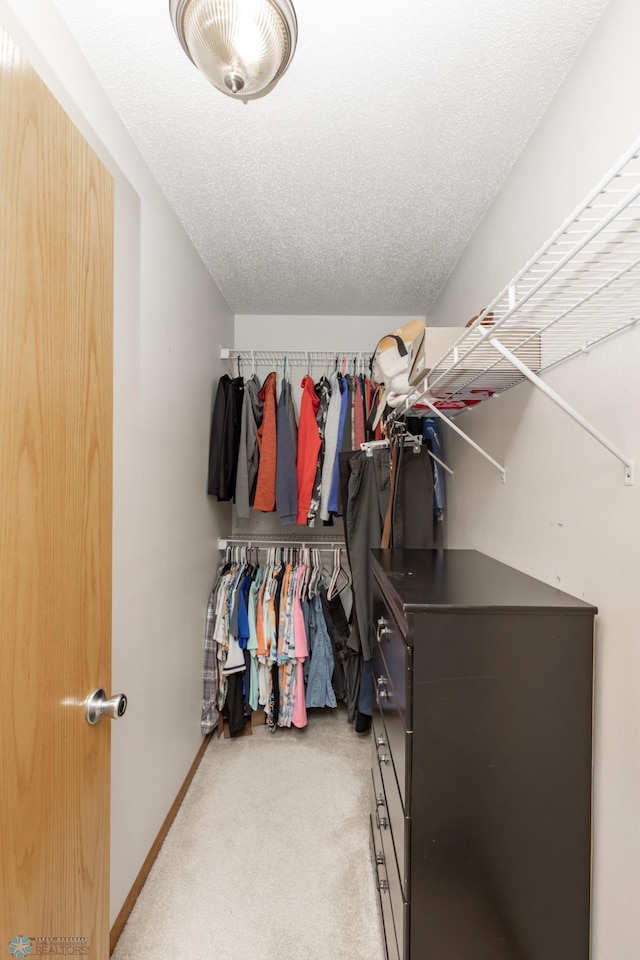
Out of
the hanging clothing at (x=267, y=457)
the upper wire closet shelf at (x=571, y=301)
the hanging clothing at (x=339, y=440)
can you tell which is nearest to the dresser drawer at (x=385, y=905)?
the upper wire closet shelf at (x=571, y=301)

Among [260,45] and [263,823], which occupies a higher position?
[260,45]

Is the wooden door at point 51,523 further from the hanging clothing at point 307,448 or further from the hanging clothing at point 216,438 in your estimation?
the hanging clothing at point 307,448

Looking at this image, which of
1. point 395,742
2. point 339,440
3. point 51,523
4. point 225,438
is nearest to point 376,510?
point 339,440

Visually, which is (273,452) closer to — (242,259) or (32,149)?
(242,259)

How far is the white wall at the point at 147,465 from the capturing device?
132 cm

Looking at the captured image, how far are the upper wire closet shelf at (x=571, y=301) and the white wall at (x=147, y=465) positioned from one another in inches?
40.0

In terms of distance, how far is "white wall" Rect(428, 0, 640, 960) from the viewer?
3.05 feet

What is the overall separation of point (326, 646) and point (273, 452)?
115 cm

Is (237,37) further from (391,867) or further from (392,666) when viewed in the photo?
(391,867)

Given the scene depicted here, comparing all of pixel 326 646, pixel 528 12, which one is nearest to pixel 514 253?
pixel 528 12

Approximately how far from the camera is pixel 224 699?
2.58m

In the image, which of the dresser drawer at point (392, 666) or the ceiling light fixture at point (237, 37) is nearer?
the ceiling light fixture at point (237, 37)

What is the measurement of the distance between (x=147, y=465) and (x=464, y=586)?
3.83 ft

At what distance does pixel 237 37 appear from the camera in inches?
35.4
